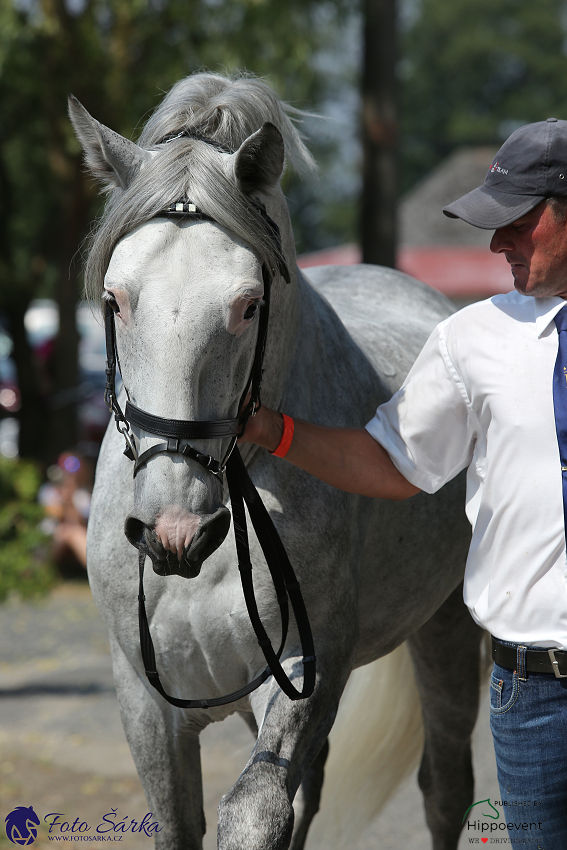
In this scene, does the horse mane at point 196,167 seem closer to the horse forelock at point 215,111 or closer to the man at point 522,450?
the horse forelock at point 215,111

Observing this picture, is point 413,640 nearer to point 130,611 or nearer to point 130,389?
point 130,611

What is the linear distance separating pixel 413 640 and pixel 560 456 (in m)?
1.71

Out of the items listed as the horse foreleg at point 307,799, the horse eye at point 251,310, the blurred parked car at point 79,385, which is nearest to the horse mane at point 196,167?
the horse eye at point 251,310

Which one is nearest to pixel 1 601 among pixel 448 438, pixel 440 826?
pixel 440 826

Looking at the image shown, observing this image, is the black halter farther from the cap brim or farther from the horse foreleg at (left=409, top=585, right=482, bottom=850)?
the horse foreleg at (left=409, top=585, right=482, bottom=850)

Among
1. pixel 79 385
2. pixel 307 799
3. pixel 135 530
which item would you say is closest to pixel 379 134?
pixel 79 385

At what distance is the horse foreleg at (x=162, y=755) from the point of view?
2.29 m

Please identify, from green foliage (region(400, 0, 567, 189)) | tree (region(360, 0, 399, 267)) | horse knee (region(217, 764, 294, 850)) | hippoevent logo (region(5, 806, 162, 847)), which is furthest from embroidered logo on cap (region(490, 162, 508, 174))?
green foliage (region(400, 0, 567, 189))

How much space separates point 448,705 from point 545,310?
1.94 m

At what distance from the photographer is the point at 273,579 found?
2.03 metres

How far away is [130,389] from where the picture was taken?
5.80 ft

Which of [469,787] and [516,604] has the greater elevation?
Result: [516,604]

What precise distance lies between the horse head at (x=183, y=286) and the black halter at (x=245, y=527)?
23 mm

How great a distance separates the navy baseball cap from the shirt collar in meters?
0.20
